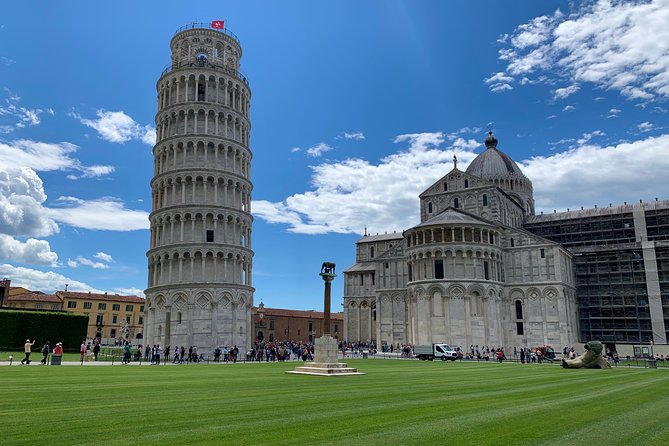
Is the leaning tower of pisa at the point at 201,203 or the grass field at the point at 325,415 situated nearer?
the grass field at the point at 325,415

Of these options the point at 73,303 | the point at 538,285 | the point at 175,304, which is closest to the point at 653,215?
the point at 538,285

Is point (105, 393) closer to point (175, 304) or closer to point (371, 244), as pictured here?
point (175, 304)

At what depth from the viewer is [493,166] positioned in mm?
87000

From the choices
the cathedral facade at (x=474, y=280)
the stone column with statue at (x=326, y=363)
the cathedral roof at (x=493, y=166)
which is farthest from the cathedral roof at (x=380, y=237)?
the stone column with statue at (x=326, y=363)

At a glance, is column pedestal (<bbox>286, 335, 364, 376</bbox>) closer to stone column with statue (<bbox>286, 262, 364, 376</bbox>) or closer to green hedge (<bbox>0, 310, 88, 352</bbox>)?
stone column with statue (<bbox>286, 262, 364, 376</bbox>)

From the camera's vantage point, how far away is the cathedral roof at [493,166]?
283ft

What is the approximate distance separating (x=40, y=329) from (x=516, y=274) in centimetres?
5527

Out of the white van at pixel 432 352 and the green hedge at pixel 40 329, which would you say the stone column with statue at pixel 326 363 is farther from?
the green hedge at pixel 40 329

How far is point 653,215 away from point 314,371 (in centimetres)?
6698

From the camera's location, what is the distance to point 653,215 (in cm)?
7625

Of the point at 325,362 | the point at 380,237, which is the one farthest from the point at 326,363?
the point at 380,237

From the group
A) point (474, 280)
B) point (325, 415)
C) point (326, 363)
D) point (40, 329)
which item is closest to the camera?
point (325, 415)

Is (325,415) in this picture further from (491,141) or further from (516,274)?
(491,141)

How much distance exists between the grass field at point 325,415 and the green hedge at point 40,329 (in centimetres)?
4105
